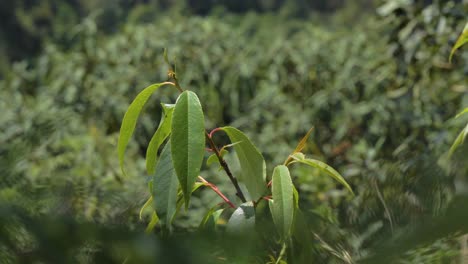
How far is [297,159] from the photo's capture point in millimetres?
729

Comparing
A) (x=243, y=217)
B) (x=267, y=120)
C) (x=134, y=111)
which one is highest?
(x=134, y=111)

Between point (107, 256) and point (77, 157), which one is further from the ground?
point (107, 256)

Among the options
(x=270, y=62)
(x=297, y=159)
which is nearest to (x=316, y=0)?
(x=270, y=62)

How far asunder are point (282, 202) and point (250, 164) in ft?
0.34

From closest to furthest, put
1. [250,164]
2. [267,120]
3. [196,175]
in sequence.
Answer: [196,175] < [250,164] < [267,120]

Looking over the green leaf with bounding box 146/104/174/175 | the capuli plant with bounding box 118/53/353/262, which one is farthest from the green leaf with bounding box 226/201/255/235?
the green leaf with bounding box 146/104/174/175

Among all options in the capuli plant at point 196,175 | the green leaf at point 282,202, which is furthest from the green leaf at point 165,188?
the green leaf at point 282,202

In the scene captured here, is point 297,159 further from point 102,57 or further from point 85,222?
point 102,57

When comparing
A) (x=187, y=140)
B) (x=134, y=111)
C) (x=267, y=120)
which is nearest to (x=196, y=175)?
(x=187, y=140)

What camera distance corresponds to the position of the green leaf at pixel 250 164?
0.72 meters

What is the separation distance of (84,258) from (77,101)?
12.1 ft

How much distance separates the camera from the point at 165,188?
67 centimetres

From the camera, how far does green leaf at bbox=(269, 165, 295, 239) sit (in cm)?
60

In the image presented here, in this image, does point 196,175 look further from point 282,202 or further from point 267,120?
point 267,120
